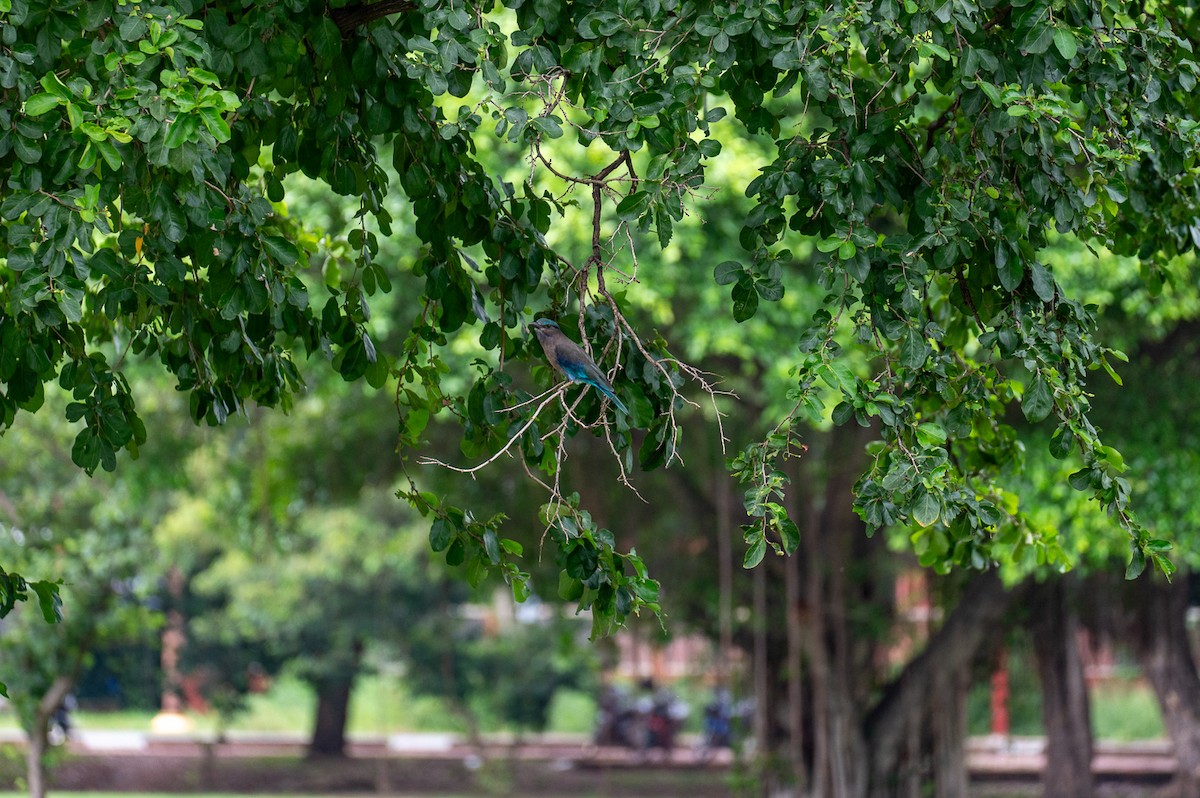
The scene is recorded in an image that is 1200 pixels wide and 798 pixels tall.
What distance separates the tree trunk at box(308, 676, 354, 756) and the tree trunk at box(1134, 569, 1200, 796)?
10436 millimetres

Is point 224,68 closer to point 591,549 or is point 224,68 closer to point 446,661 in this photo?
point 591,549

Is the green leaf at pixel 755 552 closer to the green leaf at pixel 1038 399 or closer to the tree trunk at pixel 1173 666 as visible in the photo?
the green leaf at pixel 1038 399

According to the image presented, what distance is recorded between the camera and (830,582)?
35.9 feet

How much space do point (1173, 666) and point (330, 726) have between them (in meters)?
11.0

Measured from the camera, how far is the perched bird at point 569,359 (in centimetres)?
282

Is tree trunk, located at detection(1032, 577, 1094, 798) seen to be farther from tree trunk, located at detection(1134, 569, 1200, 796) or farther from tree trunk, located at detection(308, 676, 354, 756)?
tree trunk, located at detection(308, 676, 354, 756)

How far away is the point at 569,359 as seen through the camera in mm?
2912

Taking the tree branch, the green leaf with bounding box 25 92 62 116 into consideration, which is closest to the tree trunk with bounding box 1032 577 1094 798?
the tree branch

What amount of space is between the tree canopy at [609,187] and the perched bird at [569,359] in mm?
72

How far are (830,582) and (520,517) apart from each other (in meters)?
2.41

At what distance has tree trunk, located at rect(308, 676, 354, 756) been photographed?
61.9 feet

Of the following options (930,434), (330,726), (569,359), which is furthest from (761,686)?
(330,726)

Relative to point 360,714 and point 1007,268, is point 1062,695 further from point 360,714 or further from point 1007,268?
point 360,714

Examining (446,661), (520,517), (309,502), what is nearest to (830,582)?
(520,517)
